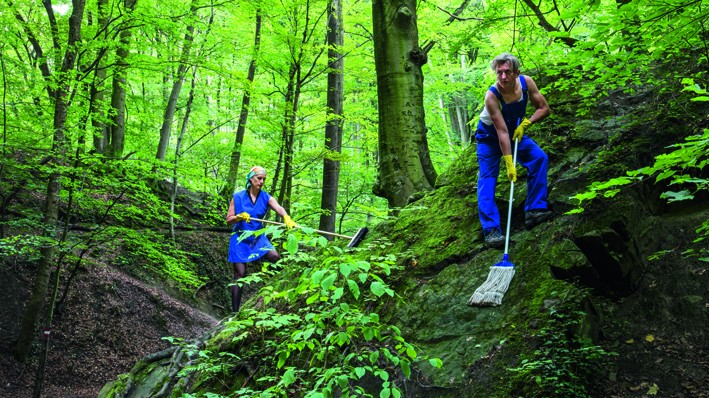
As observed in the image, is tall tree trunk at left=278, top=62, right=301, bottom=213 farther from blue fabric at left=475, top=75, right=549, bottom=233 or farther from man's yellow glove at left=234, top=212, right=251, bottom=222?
blue fabric at left=475, top=75, right=549, bottom=233

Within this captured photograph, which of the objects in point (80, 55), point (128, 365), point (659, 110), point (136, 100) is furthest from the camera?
point (136, 100)

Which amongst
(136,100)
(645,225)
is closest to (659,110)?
(645,225)

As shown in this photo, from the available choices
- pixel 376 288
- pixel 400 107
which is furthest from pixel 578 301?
pixel 400 107

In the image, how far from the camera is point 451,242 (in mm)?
4309

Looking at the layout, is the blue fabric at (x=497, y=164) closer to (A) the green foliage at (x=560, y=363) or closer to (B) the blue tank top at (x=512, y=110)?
(B) the blue tank top at (x=512, y=110)

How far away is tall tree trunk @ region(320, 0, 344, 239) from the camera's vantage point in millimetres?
9477

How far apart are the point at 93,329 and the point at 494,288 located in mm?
7812

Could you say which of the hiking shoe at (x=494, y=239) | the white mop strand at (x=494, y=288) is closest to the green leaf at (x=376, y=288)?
the white mop strand at (x=494, y=288)

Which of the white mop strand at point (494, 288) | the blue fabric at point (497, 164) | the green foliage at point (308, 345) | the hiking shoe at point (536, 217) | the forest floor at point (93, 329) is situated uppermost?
the blue fabric at point (497, 164)

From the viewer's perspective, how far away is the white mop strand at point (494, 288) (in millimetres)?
3291

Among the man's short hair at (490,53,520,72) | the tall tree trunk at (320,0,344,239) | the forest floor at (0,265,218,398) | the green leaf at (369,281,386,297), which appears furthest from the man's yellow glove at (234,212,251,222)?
the forest floor at (0,265,218,398)

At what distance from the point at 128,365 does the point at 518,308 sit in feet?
24.6

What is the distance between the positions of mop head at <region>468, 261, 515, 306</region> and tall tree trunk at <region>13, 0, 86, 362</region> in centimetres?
577

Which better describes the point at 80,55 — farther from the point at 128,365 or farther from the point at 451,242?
→ the point at 451,242
